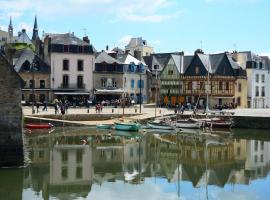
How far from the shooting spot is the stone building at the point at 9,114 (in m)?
24.0

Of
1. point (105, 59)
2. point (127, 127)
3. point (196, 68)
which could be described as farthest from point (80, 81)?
point (127, 127)

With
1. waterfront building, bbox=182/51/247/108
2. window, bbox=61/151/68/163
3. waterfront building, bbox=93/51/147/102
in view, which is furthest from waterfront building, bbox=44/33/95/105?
window, bbox=61/151/68/163

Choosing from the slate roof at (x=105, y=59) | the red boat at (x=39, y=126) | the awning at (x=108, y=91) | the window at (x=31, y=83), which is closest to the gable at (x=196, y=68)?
the awning at (x=108, y=91)

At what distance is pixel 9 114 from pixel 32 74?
35972 millimetres

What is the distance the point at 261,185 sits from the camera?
2445 centimetres

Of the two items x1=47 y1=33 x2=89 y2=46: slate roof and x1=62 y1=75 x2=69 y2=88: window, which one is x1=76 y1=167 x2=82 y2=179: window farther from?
x1=47 y1=33 x2=89 y2=46: slate roof

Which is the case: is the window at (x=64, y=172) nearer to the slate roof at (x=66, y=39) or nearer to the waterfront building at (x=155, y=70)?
the slate roof at (x=66, y=39)

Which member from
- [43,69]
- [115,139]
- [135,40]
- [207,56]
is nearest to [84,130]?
[115,139]

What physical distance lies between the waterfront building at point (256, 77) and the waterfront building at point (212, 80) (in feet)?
11.6

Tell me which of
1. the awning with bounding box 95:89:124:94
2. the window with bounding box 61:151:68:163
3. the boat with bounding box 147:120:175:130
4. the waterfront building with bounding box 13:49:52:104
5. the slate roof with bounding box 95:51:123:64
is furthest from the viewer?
the slate roof with bounding box 95:51:123:64

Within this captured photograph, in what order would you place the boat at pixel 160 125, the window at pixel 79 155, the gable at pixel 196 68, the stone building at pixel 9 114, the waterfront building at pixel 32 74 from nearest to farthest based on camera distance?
the stone building at pixel 9 114 → the window at pixel 79 155 → the boat at pixel 160 125 → the waterfront building at pixel 32 74 → the gable at pixel 196 68

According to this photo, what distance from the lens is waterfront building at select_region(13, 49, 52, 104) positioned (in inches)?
2375

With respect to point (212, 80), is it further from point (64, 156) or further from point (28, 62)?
point (64, 156)

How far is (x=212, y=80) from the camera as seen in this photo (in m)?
65.8
